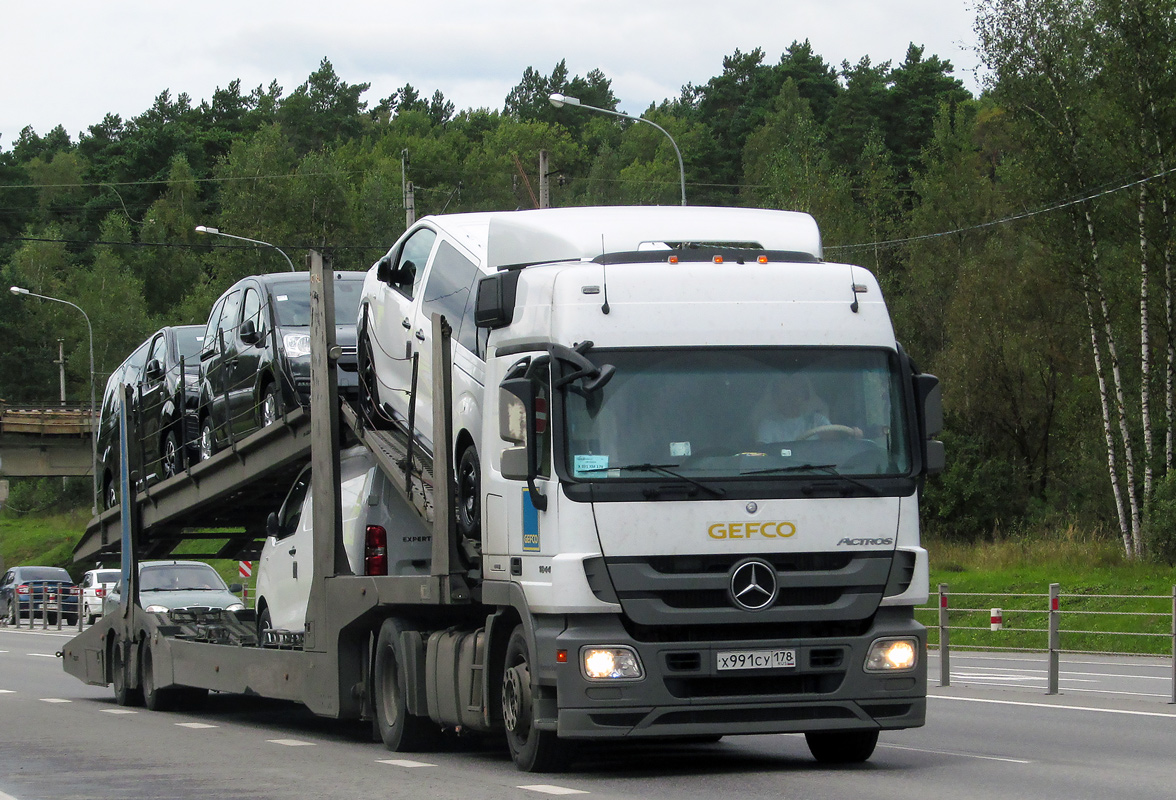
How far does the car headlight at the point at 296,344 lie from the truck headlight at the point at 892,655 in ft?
22.8

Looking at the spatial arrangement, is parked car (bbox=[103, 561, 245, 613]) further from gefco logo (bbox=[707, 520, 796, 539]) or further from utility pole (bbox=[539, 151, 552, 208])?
utility pole (bbox=[539, 151, 552, 208])

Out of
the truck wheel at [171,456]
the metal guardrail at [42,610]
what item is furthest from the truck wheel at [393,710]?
the metal guardrail at [42,610]

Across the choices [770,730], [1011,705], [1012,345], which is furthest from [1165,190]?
[770,730]

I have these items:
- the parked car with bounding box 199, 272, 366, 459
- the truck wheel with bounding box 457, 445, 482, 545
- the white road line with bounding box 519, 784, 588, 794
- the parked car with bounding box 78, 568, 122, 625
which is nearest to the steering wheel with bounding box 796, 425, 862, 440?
the truck wheel with bounding box 457, 445, 482, 545

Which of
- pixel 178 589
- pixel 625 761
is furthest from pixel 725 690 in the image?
pixel 178 589

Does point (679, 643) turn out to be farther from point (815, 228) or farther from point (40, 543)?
point (40, 543)

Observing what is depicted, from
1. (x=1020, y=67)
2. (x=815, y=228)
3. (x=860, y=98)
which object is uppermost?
(x=860, y=98)

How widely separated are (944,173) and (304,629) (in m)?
50.5

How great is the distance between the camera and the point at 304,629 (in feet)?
43.2

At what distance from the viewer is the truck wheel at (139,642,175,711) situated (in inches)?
668

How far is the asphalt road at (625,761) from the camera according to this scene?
917cm

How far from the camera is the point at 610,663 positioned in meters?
9.09

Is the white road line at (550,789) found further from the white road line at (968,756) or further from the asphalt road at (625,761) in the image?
the white road line at (968,756)

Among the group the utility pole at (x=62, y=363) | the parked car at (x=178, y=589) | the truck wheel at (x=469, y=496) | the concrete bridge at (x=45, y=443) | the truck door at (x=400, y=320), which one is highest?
the utility pole at (x=62, y=363)
